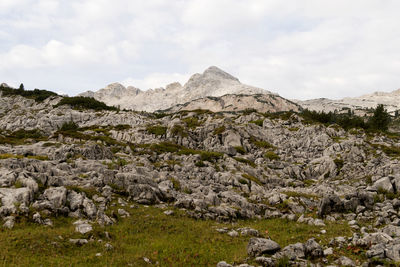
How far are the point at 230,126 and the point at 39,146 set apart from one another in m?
52.6

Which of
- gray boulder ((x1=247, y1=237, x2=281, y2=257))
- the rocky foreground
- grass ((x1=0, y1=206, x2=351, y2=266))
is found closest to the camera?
grass ((x1=0, y1=206, x2=351, y2=266))

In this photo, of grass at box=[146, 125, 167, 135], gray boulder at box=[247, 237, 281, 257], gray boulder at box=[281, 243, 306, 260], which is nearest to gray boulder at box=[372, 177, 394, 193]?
gray boulder at box=[281, 243, 306, 260]

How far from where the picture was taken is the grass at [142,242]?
1485 cm

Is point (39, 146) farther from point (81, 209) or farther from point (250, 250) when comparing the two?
point (250, 250)

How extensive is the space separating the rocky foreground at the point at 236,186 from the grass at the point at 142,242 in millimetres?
929

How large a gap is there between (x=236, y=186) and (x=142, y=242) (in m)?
23.4

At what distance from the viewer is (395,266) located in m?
11.8

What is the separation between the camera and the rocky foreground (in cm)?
1650

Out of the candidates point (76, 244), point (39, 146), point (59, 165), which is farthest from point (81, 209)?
point (39, 146)

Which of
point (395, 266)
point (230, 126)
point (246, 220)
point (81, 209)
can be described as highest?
point (230, 126)

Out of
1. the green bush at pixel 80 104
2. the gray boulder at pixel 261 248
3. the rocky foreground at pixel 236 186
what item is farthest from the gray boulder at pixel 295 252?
the green bush at pixel 80 104

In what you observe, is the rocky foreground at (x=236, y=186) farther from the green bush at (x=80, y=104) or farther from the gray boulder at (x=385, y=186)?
the green bush at (x=80, y=104)

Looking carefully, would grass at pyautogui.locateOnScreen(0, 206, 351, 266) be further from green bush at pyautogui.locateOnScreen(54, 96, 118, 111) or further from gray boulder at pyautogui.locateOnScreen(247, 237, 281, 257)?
green bush at pyautogui.locateOnScreen(54, 96, 118, 111)

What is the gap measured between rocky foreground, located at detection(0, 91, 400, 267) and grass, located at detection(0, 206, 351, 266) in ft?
3.05
